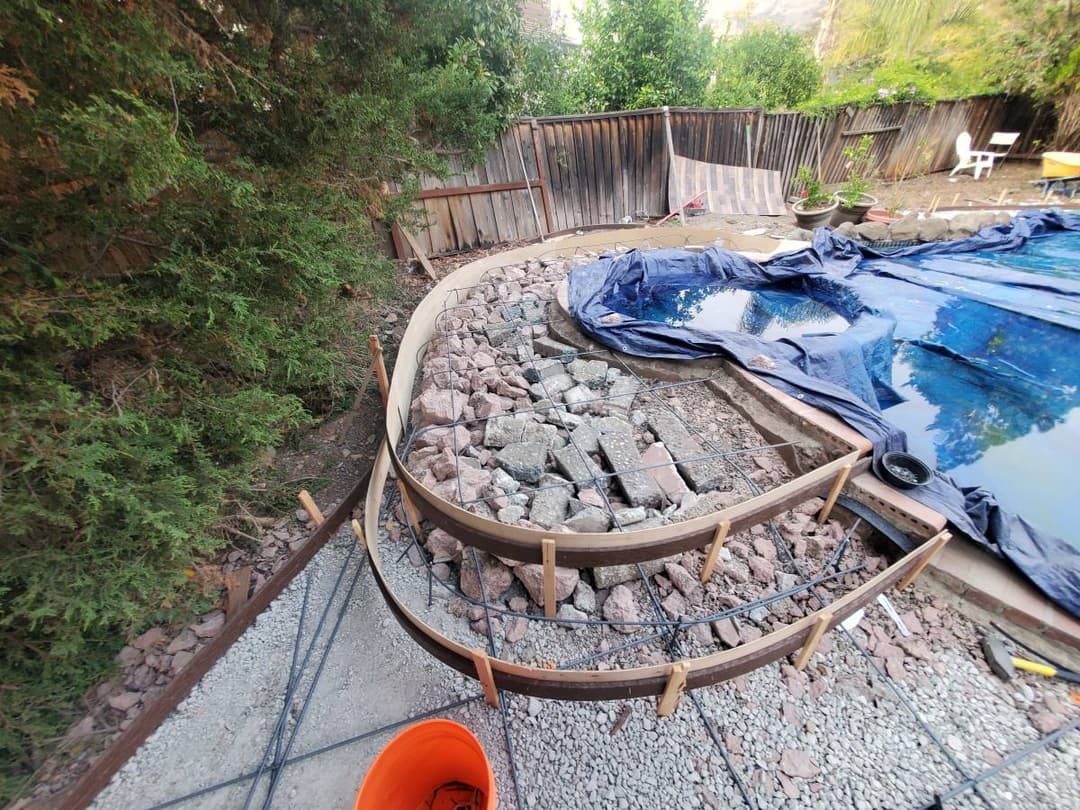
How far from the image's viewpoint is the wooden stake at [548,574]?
1831 millimetres

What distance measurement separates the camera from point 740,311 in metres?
5.09

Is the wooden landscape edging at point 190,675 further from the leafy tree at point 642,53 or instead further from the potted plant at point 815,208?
the leafy tree at point 642,53

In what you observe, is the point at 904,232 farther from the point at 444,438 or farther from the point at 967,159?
the point at 444,438

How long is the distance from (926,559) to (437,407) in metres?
3.15

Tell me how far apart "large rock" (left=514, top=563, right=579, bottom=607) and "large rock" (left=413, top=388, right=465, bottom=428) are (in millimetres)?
1412

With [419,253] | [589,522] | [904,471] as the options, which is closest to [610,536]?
[589,522]

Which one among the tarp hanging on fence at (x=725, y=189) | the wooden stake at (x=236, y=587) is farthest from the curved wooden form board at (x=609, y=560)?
the tarp hanging on fence at (x=725, y=189)

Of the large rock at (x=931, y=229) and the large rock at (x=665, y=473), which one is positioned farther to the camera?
the large rock at (x=931, y=229)

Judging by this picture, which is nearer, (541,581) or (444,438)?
(541,581)

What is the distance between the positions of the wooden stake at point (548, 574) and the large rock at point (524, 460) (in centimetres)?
82

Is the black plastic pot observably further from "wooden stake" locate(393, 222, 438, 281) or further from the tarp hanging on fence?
the tarp hanging on fence

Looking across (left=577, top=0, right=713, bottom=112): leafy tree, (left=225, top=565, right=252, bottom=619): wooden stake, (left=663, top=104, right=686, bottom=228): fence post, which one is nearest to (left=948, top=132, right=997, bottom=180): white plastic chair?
(left=577, top=0, right=713, bottom=112): leafy tree

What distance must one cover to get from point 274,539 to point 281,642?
2.64ft

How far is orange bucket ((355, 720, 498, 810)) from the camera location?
4.73 ft
